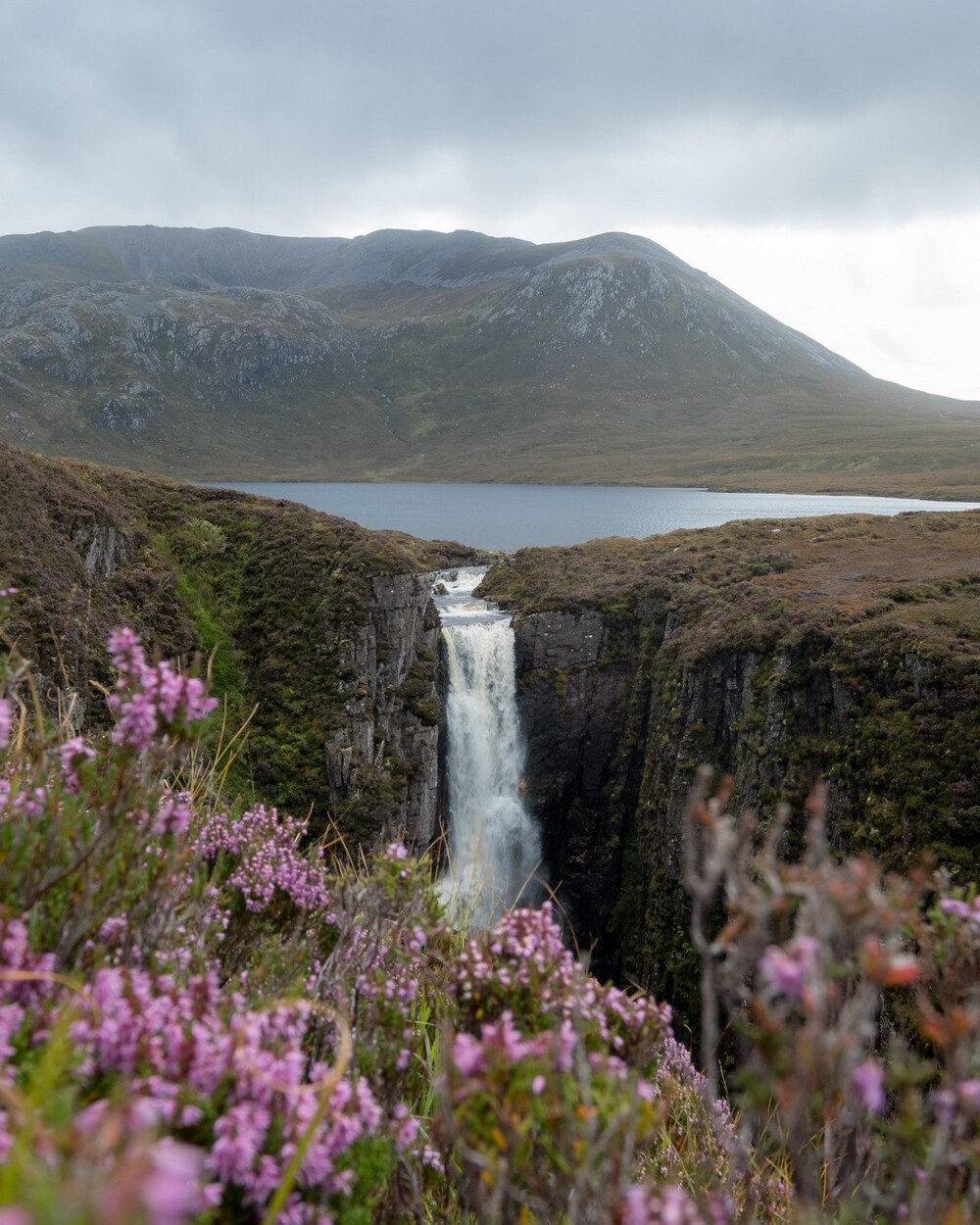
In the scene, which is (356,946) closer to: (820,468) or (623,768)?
(623,768)

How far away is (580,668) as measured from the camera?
32.7 m

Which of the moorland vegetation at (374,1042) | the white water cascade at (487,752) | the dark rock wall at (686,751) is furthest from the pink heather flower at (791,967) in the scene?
the white water cascade at (487,752)

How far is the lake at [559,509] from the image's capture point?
7981 cm

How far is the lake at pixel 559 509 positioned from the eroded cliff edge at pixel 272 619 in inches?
1263

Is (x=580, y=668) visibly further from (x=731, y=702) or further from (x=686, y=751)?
(x=731, y=702)

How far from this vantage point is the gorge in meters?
20.6

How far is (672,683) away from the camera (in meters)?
29.0

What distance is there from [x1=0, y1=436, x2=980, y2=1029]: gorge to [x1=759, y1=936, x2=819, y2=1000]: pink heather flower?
1640cm

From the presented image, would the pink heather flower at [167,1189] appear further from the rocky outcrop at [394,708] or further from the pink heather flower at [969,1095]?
the rocky outcrop at [394,708]

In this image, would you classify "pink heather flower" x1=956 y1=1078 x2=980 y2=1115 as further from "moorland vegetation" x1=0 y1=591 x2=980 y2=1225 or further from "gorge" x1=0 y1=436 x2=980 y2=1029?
"gorge" x1=0 y1=436 x2=980 y2=1029

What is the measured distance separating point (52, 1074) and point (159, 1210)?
121cm

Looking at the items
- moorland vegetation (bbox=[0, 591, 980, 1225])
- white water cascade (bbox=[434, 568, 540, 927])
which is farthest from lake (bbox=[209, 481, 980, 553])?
moorland vegetation (bbox=[0, 591, 980, 1225])

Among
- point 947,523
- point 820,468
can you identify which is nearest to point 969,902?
point 947,523

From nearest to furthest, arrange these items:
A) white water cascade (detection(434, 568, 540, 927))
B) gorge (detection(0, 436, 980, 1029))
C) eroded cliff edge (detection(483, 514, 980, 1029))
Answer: eroded cliff edge (detection(483, 514, 980, 1029)), gorge (detection(0, 436, 980, 1029)), white water cascade (detection(434, 568, 540, 927))
